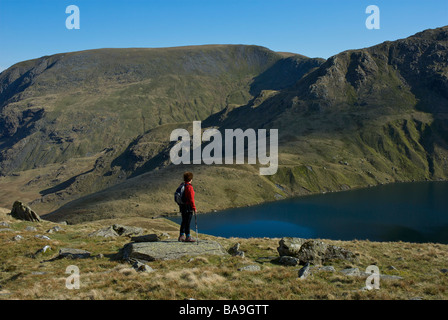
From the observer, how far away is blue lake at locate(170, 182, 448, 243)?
3987 inches

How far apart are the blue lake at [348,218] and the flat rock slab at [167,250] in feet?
267

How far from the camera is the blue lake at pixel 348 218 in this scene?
101 m

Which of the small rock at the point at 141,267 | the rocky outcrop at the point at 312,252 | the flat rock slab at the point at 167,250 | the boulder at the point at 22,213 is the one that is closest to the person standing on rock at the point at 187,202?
the flat rock slab at the point at 167,250

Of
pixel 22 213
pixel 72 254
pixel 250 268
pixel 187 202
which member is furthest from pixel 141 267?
pixel 22 213

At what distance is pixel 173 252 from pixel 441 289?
46.8 ft

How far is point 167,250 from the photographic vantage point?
67.6ft

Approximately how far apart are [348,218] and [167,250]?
113877 millimetres

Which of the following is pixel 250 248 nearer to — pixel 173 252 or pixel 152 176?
pixel 173 252

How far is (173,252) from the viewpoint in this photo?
810 inches

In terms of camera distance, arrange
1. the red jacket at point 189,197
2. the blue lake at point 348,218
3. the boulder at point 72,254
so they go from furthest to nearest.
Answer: the blue lake at point 348,218 → the boulder at point 72,254 → the red jacket at point 189,197

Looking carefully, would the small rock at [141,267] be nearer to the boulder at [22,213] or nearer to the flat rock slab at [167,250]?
the flat rock slab at [167,250]

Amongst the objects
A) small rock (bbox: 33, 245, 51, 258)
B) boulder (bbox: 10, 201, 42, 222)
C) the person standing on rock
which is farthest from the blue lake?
the person standing on rock

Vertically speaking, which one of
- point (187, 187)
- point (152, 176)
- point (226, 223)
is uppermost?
point (187, 187)
